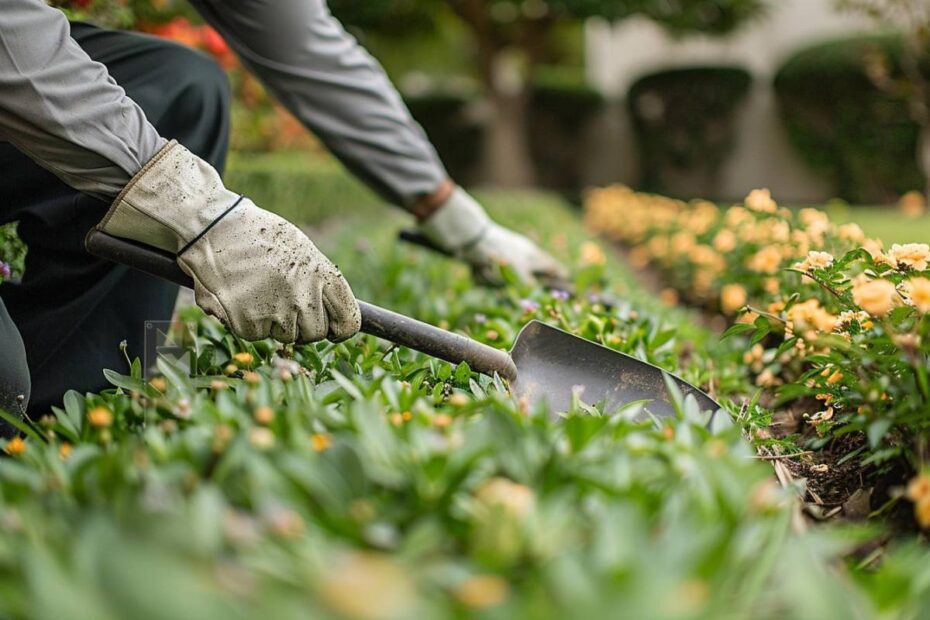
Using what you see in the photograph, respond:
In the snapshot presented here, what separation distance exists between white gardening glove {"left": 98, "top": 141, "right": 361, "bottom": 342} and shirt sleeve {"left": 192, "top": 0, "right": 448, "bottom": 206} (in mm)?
823

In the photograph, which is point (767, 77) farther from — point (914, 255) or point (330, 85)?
point (914, 255)

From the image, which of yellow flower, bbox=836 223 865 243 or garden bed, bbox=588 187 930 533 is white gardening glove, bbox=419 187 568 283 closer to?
garden bed, bbox=588 187 930 533

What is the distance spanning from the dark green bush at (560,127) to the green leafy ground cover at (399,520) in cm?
1466

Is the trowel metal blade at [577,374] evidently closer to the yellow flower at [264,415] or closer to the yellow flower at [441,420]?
the yellow flower at [441,420]

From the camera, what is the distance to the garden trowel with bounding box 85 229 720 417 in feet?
5.24

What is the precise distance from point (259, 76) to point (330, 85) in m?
0.21

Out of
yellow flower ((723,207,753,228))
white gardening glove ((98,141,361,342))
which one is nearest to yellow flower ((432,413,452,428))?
white gardening glove ((98,141,361,342))

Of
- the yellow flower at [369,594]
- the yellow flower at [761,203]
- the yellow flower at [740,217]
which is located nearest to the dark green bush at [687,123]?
the yellow flower at [740,217]

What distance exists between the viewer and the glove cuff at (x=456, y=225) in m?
2.59

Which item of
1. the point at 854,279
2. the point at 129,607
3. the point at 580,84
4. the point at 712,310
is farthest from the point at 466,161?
the point at 129,607

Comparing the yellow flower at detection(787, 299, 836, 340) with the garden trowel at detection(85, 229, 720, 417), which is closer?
the yellow flower at detection(787, 299, 836, 340)

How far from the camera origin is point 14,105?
4.79ft

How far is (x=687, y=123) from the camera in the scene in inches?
542

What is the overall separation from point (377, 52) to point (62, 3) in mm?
14946
